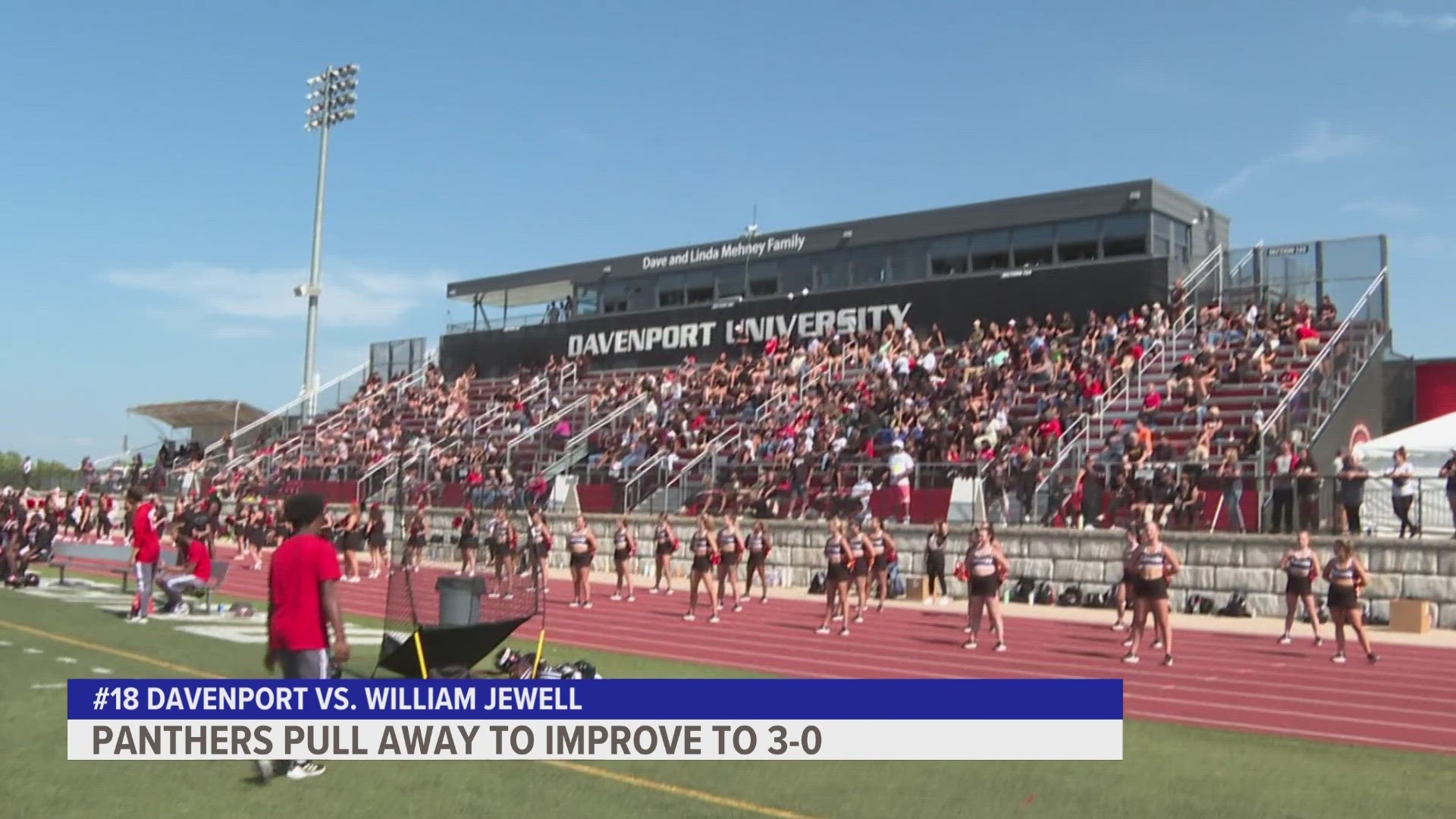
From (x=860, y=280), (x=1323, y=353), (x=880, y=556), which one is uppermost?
(x=860, y=280)

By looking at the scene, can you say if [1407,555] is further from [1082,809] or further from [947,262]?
[947,262]

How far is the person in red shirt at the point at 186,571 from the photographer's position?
1853 cm

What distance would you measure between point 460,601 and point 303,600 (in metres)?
3.40

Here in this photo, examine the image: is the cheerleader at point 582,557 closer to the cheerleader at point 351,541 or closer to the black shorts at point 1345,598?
the cheerleader at point 351,541

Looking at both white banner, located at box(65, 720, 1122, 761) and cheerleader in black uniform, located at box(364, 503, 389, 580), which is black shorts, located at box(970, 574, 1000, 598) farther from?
cheerleader in black uniform, located at box(364, 503, 389, 580)

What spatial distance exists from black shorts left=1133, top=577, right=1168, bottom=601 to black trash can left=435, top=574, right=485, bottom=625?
846 cm

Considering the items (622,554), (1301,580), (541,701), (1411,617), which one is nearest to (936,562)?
(622,554)

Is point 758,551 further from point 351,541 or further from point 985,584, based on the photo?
point 351,541

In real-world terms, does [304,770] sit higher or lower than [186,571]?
lower

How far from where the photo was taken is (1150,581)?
632 inches

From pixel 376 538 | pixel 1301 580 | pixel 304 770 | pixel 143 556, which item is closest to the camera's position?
pixel 304 770

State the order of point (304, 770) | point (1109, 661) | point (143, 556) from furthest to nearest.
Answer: point (143, 556)
point (1109, 661)
point (304, 770)

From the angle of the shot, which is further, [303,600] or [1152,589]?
[1152,589]

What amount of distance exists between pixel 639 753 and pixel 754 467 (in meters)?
20.3
